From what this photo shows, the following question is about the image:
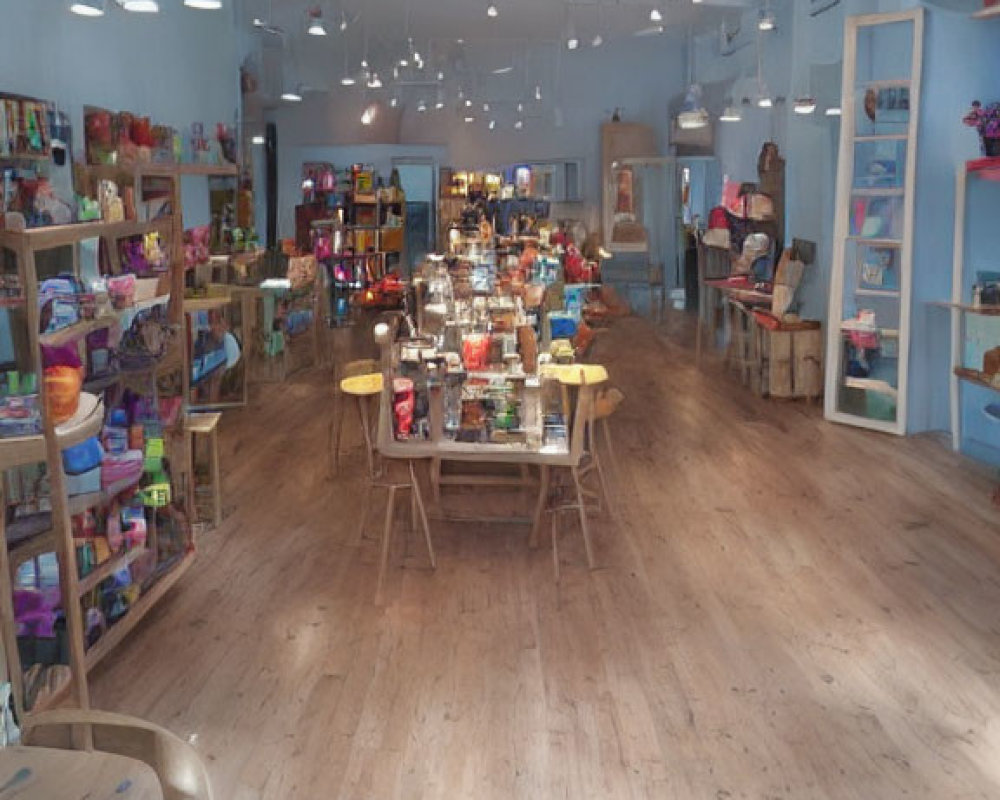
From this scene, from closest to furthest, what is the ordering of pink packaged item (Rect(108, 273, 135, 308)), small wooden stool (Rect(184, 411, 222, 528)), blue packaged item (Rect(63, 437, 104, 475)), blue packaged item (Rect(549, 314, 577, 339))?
blue packaged item (Rect(63, 437, 104, 475))
pink packaged item (Rect(108, 273, 135, 308))
small wooden stool (Rect(184, 411, 222, 528))
blue packaged item (Rect(549, 314, 577, 339))

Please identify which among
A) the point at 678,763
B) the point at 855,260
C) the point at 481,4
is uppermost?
the point at 481,4

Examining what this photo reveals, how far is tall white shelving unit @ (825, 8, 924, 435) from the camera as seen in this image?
28.5 feet

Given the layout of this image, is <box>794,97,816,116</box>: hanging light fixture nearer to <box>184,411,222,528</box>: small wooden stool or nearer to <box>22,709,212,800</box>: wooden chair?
<box>184,411,222,528</box>: small wooden stool

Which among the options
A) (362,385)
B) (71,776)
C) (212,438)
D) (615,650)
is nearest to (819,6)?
(362,385)

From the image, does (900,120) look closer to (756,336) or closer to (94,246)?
(756,336)

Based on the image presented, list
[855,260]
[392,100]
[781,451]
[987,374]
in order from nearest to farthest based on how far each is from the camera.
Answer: [987,374] → [781,451] → [855,260] → [392,100]

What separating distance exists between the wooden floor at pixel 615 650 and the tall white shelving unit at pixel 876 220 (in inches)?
56.0

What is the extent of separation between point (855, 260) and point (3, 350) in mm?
6124

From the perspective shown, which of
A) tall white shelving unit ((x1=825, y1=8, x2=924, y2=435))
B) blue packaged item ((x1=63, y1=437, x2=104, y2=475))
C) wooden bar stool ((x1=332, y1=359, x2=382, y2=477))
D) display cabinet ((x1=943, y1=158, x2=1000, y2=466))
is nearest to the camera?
blue packaged item ((x1=63, y1=437, x2=104, y2=475))

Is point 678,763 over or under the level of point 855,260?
under

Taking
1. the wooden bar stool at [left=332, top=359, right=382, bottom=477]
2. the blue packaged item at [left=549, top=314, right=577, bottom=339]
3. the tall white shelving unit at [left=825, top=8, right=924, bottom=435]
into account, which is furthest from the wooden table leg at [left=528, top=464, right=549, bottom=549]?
the tall white shelving unit at [left=825, top=8, right=924, bottom=435]

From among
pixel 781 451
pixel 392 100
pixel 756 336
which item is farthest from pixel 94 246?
pixel 392 100

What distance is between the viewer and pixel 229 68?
39.0 feet

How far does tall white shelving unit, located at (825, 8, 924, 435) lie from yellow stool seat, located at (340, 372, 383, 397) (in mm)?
3755
